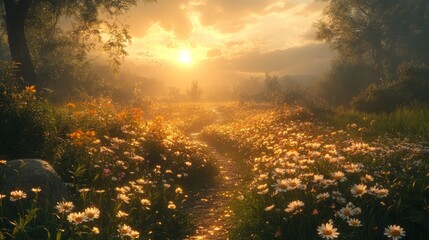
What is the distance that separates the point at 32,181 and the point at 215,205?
4.53m

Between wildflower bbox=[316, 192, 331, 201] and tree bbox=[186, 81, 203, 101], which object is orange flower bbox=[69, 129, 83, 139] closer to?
wildflower bbox=[316, 192, 331, 201]

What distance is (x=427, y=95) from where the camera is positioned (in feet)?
81.8

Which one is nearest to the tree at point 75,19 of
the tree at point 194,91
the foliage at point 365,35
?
the foliage at point 365,35

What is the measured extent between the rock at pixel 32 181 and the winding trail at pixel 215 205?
98.9 inches

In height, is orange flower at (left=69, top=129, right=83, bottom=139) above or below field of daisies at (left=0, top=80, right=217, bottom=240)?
above

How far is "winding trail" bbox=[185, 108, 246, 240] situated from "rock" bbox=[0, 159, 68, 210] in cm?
251

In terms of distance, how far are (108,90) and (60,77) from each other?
741 cm

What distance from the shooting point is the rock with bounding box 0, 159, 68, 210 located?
5.84 metres

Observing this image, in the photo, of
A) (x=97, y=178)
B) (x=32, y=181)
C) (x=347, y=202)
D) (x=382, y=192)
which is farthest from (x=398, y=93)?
(x=32, y=181)

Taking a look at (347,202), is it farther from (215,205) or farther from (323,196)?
(215,205)

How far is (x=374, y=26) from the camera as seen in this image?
40.7 meters

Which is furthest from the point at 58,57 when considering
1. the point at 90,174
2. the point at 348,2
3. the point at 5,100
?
the point at 90,174

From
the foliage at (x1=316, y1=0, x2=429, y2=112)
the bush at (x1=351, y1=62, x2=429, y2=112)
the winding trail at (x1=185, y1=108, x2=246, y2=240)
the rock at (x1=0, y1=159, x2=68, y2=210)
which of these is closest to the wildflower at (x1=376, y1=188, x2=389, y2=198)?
the winding trail at (x1=185, y1=108, x2=246, y2=240)

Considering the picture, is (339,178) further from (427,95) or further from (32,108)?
(427,95)
